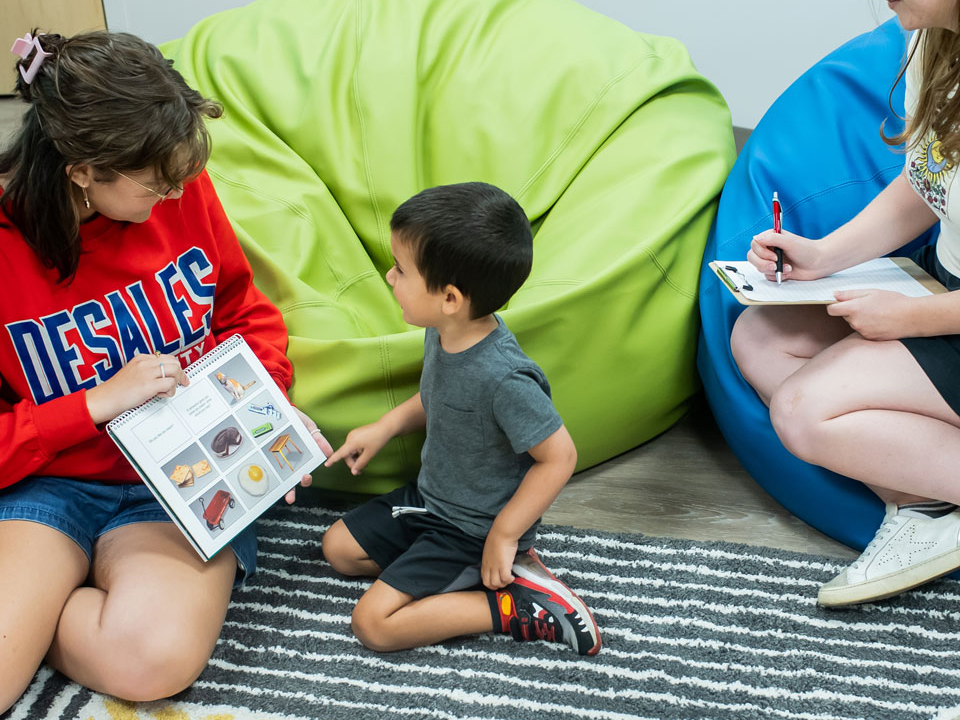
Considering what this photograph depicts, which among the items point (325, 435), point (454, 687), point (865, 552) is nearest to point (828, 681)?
point (865, 552)

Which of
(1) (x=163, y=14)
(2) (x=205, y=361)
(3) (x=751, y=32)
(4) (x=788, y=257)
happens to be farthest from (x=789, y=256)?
(1) (x=163, y=14)

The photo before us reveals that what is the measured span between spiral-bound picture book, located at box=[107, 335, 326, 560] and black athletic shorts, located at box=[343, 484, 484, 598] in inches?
5.4

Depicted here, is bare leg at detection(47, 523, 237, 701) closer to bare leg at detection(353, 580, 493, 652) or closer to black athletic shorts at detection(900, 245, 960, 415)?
bare leg at detection(353, 580, 493, 652)

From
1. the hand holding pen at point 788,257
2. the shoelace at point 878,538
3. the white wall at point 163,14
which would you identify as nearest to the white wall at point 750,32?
the hand holding pen at point 788,257

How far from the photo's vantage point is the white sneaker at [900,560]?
1.28 metres

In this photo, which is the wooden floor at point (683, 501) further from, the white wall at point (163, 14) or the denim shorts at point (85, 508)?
the white wall at point (163, 14)

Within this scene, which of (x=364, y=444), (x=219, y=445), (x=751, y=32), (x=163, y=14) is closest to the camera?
(x=219, y=445)

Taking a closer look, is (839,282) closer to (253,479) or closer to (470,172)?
(470,172)

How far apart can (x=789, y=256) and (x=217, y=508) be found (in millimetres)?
926

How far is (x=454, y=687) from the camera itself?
123 centimetres

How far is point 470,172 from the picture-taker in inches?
70.1

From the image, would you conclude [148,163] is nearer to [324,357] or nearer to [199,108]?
[199,108]

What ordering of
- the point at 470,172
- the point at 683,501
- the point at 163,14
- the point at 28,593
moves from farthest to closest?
1. the point at 163,14
2. the point at 470,172
3. the point at 683,501
4. the point at 28,593

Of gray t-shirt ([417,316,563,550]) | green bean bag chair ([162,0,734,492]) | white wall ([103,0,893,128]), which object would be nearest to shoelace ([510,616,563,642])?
gray t-shirt ([417,316,563,550])
